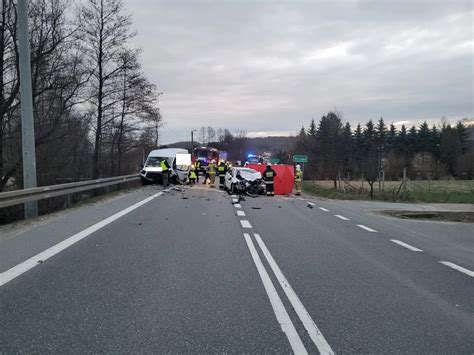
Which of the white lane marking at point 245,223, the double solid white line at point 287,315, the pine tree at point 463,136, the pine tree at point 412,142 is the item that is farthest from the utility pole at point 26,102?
the pine tree at point 463,136

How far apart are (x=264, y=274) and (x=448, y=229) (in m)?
8.58

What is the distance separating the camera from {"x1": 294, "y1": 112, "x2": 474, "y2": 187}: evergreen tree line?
246 ft

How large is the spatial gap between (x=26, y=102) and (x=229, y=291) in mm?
9544

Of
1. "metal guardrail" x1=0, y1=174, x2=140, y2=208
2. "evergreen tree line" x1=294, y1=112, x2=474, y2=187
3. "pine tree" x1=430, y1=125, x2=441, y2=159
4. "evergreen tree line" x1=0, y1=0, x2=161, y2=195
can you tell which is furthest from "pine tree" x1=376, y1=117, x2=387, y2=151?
"metal guardrail" x1=0, y1=174, x2=140, y2=208

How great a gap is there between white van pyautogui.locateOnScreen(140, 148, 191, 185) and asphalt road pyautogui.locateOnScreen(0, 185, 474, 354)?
1765cm

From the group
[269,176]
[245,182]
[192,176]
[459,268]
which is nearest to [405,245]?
[459,268]

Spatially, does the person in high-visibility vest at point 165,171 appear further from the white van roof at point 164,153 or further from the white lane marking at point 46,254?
the white lane marking at point 46,254

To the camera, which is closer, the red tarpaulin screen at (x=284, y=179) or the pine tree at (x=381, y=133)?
the red tarpaulin screen at (x=284, y=179)

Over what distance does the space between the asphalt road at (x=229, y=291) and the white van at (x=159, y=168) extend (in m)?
17.6

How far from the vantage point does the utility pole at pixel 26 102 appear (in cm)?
1186

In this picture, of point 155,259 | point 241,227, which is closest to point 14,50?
point 241,227

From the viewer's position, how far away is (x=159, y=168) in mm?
28078

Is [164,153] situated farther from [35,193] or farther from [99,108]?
[35,193]

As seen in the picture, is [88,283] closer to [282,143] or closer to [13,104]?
[13,104]
